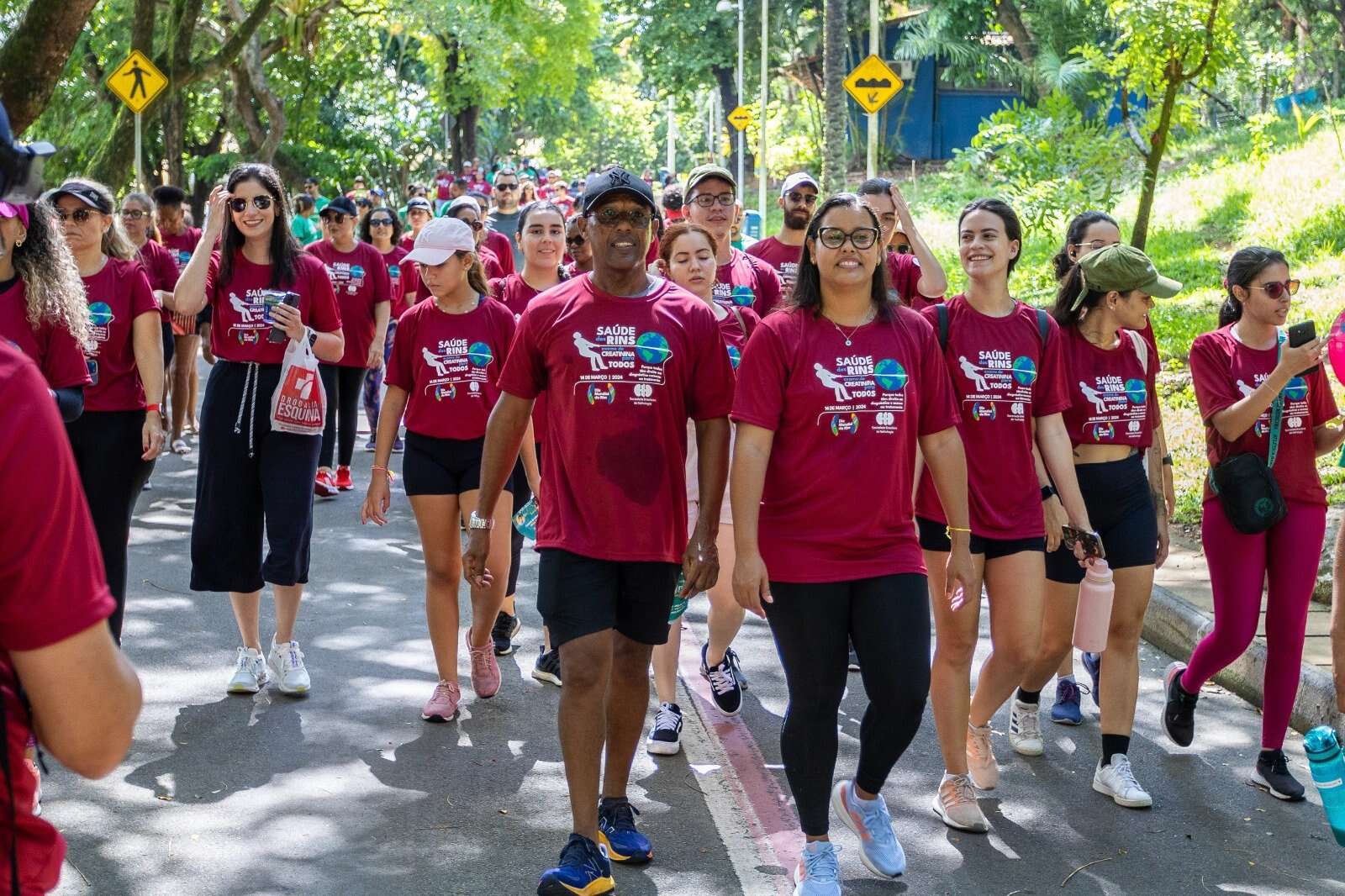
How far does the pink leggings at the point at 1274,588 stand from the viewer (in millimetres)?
6008

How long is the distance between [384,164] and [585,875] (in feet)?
137

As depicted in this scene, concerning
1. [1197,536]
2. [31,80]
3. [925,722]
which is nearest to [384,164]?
[31,80]

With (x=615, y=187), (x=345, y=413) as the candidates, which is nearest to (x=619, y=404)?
(x=615, y=187)

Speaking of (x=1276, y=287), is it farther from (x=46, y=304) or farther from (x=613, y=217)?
(x=46, y=304)

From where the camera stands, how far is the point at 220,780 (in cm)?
586

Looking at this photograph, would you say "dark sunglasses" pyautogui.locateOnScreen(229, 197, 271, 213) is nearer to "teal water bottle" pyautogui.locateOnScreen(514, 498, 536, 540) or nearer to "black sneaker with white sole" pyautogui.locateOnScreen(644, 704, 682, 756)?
"teal water bottle" pyautogui.locateOnScreen(514, 498, 536, 540)

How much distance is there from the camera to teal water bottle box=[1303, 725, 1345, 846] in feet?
14.9

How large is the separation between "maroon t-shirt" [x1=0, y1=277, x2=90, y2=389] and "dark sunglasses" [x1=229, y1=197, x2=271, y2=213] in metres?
1.39

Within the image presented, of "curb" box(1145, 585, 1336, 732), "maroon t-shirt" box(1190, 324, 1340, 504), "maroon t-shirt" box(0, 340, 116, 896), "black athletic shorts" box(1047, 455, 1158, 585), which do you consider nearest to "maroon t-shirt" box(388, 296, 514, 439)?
"black athletic shorts" box(1047, 455, 1158, 585)

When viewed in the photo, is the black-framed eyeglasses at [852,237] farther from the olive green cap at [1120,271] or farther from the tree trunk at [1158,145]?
the tree trunk at [1158,145]

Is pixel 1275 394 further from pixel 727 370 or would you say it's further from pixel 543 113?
pixel 543 113

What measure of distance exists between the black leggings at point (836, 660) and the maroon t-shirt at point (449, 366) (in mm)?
2383

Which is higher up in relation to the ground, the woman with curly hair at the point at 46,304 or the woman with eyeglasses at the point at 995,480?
the woman with curly hair at the point at 46,304

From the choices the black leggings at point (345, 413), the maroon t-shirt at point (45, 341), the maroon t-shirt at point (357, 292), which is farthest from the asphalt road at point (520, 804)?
the maroon t-shirt at point (357, 292)
